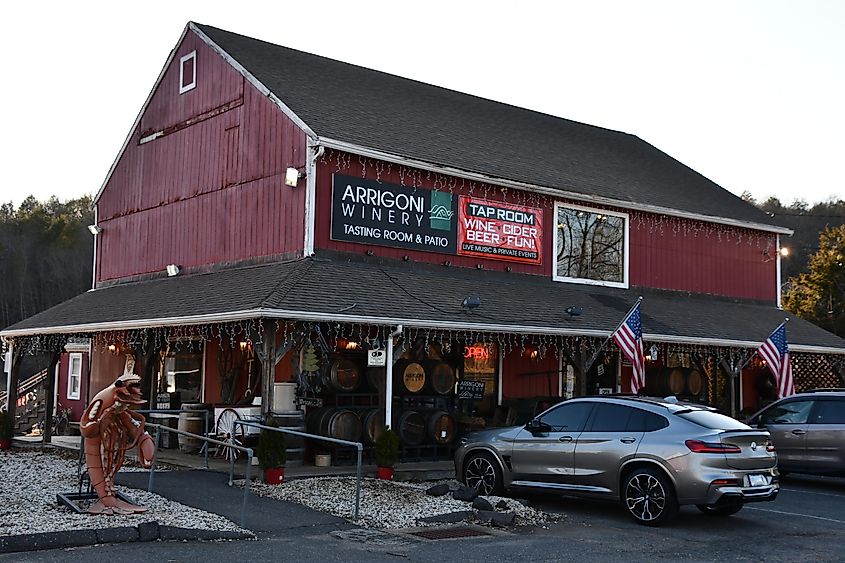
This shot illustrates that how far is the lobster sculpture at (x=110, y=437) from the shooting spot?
33.3ft

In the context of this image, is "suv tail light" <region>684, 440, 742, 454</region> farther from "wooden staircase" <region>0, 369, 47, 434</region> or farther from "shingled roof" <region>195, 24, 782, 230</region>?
"wooden staircase" <region>0, 369, 47, 434</region>

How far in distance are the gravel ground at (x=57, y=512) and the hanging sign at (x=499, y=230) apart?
8827mm

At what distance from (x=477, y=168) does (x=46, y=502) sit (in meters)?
11.0

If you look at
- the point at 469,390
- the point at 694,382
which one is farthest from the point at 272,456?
the point at 694,382

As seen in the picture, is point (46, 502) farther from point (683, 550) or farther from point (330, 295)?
point (683, 550)

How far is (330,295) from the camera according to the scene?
1492cm

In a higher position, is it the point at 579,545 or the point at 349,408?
the point at 349,408

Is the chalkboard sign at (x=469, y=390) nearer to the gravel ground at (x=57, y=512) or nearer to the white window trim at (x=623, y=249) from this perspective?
the white window trim at (x=623, y=249)

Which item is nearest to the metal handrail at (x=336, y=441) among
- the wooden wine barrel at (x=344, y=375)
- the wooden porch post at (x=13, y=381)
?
the wooden wine barrel at (x=344, y=375)

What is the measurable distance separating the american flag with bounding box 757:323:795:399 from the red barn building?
1393mm

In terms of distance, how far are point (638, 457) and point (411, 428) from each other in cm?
588

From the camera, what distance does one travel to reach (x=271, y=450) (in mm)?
13203

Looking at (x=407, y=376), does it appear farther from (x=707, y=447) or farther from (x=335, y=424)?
(x=707, y=447)

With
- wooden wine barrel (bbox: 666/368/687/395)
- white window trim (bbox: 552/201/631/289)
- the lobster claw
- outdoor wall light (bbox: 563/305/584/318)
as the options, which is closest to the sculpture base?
the lobster claw
